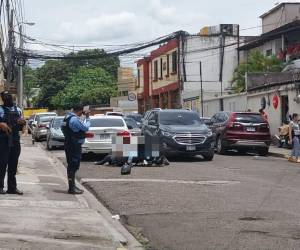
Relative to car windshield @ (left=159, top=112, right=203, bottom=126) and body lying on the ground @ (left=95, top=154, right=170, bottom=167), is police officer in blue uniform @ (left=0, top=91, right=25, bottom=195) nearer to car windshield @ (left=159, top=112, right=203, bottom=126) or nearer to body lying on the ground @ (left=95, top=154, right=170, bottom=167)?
body lying on the ground @ (left=95, top=154, right=170, bottom=167)

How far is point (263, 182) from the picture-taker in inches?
561

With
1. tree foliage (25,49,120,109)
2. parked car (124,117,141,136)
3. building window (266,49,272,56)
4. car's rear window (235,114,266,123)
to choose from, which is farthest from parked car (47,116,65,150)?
tree foliage (25,49,120,109)

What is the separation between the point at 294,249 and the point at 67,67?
3599 inches

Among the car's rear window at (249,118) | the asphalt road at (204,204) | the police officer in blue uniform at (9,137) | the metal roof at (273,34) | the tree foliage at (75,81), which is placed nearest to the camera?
the asphalt road at (204,204)

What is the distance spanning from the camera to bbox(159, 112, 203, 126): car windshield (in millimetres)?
21094

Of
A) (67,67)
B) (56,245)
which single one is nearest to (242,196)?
(56,245)

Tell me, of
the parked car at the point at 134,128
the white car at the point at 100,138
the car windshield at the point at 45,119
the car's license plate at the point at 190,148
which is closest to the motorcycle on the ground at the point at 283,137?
the car's license plate at the point at 190,148

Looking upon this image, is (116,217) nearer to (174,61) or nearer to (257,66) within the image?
(257,66)

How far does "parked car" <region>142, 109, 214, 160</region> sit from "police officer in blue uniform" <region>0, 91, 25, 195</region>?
8.21 metres

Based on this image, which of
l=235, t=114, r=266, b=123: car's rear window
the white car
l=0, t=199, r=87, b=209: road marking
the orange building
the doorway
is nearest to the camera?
l=0, t=199, r=87, b=209: road marking

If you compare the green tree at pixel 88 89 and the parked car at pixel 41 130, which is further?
the green tree at pixel 88 89

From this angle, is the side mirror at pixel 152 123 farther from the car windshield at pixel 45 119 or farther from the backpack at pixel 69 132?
the car windshield at pixel 45 119

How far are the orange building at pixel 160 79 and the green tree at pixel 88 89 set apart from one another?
21.7 meters

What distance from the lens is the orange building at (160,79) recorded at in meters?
52.0
